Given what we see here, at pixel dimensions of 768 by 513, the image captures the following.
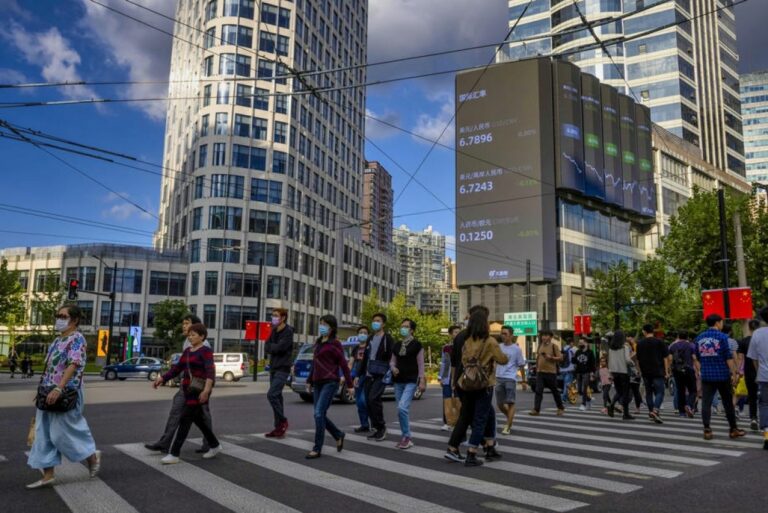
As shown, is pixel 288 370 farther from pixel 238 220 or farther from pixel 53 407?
pixel 238 220

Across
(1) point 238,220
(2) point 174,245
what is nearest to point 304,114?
(1) point 238,220

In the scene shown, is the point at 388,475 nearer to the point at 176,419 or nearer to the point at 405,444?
the point at 405,444

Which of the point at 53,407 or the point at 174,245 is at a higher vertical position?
the point at 174,245

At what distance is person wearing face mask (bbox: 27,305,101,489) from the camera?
577cm

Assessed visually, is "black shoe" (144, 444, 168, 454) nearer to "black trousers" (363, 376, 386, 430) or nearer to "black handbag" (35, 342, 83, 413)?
"black handbag" (35, 342, 83, 413)

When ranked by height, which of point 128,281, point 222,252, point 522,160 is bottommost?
point 128,281

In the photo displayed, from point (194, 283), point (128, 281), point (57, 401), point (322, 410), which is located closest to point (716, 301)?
point (322, 410)

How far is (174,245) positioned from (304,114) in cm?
2264

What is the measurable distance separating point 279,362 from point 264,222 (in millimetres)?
59174

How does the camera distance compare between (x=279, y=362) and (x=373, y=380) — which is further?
(x=373, y=380)

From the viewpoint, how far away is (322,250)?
78000 mm

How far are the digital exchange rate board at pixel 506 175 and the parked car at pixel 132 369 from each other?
33216 millimetres

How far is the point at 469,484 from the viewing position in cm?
596

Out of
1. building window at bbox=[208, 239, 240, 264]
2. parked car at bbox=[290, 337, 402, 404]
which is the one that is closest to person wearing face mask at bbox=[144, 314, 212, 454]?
parked car at bbox=[290, 337, 402, 404]
